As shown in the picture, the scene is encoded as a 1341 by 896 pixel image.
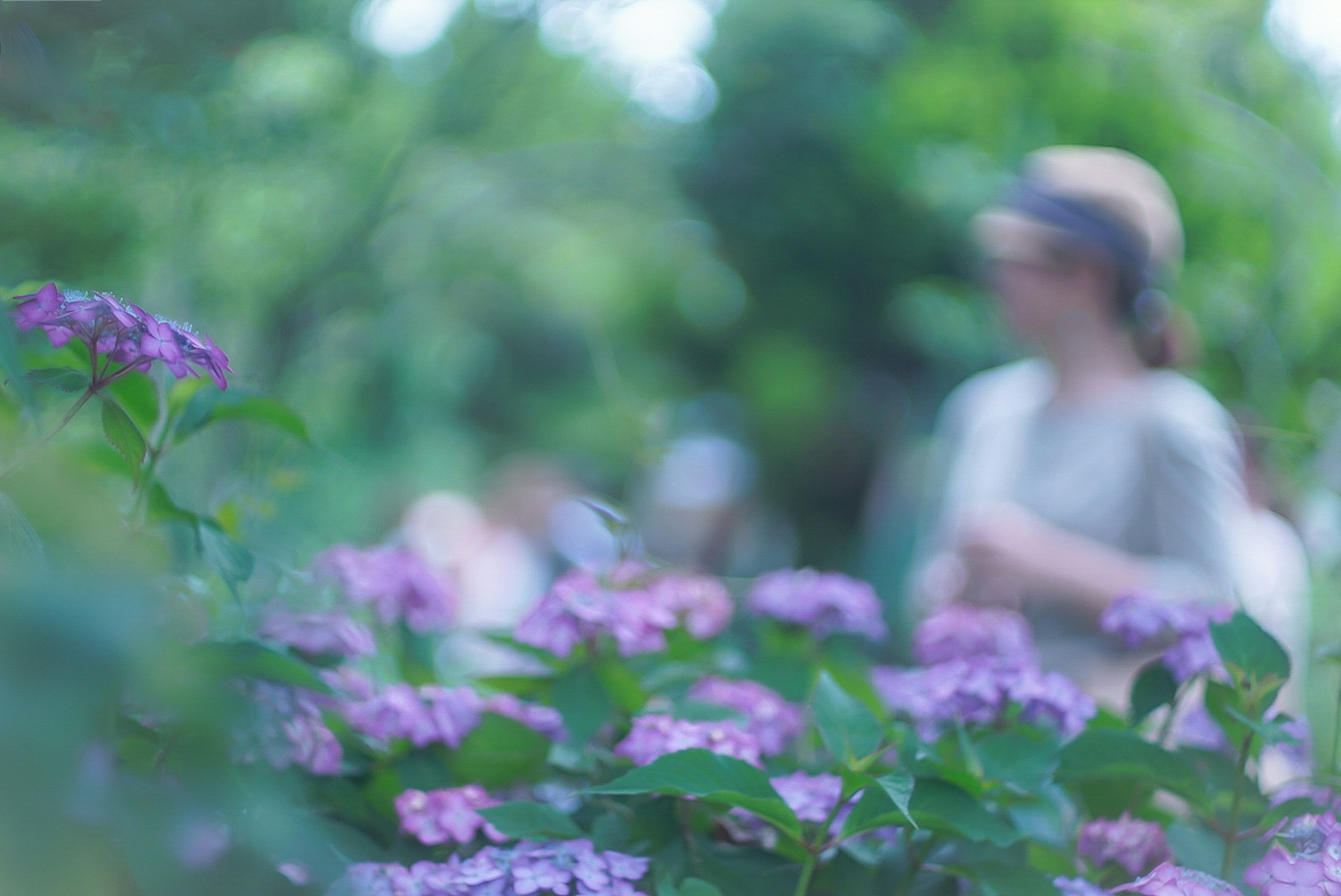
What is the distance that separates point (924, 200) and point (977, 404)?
217cm

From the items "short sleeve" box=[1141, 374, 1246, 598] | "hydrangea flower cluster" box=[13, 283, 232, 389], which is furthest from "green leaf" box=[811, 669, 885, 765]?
"short sleeve" box=[1141, 374, 1246, 598]

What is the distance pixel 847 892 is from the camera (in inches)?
26.3

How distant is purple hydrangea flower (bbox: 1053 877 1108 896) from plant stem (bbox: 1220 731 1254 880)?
0.09 m

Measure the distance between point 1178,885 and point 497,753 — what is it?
1.57 ft

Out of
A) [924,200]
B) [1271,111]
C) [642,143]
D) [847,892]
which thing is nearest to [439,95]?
[642,143]

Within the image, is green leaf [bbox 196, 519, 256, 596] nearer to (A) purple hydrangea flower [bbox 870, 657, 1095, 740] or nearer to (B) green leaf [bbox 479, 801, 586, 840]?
(B) green leaf [bbox 479, 801, 586, 840]

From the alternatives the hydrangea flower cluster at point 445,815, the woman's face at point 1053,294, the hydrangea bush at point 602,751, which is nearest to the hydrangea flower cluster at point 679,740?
the hydrangea bush at point 602,751

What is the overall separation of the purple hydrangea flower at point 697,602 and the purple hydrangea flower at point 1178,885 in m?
0.49

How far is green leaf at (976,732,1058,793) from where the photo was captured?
0.68 m

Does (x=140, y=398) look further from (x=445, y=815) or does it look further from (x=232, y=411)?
(x=445, y=815)

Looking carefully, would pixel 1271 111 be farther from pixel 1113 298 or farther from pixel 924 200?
pixel 1113 298

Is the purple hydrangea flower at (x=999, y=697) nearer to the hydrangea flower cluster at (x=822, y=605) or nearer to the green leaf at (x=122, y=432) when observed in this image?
the hydrangea flower cluster at (x=822, y=605)

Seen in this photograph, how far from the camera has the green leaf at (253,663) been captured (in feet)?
1.87

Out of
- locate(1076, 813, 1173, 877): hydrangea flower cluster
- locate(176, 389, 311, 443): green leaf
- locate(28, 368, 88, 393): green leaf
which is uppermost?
locate(28, 368, 88, 393): green leaf
